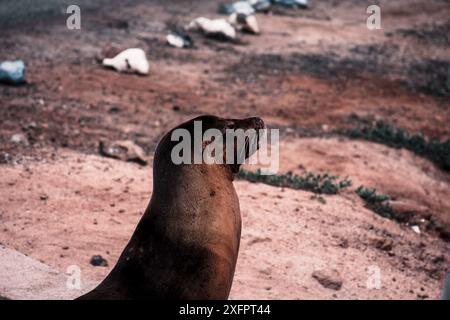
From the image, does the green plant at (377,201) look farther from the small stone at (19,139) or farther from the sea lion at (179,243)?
the sea lion at (179,243)

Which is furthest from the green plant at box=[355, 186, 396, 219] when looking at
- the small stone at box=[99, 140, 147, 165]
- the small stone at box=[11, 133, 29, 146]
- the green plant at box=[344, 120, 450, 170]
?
the small stone at box=[11, 133, 29, 146]

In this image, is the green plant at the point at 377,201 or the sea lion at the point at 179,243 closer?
the sea lion at the point at 179,243

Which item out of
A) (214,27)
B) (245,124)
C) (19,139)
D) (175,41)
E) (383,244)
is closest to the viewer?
(245,124)

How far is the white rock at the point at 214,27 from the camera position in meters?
12.5

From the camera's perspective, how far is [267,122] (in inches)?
348

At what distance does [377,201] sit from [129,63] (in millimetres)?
4693

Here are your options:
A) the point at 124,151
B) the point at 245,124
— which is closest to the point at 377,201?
the point at 124,151

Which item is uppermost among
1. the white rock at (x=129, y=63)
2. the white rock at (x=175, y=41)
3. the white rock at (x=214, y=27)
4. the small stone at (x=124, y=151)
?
the white rock at (x=214, y=27)

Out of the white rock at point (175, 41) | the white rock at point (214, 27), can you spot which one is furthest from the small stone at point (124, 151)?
the white rock at point (214, 27)

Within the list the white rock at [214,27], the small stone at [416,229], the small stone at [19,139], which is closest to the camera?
the small stone at [416,229]

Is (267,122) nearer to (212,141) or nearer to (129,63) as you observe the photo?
(129,63)

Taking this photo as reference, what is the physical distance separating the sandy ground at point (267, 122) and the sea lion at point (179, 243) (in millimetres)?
1982

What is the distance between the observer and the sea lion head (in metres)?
2.88
